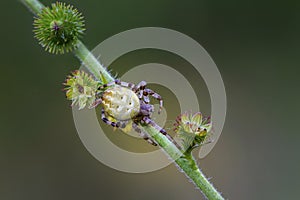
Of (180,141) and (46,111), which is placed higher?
(46,111)

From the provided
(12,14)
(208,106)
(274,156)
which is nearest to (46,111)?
(12,14)

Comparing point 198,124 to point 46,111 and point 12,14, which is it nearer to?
point 46,111

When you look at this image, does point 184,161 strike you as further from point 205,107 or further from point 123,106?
point 205,107

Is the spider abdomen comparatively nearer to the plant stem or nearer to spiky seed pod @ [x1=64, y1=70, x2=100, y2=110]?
spiky seed pod @ [x1=64, y1=70, x2=100, y2=110]

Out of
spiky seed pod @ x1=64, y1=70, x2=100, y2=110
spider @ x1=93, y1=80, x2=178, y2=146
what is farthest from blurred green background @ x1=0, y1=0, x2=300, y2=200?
spiky seed pod @ x1=64, y1=70, x2=100, y2=110

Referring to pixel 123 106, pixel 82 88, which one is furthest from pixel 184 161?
pixel 82 88

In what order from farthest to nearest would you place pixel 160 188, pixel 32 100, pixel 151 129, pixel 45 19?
1. pixel 32 100
2. pixel 160 188
3. pixel 45 19
4. pixel 151 129

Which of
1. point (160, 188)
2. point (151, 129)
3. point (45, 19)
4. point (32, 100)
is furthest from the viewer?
point (32, 100)
